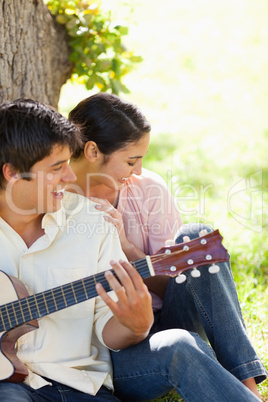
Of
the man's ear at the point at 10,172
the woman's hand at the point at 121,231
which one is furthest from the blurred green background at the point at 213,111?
the man's ear at the point at 10,172

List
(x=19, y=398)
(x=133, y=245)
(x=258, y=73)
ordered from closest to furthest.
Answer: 1. (x=19, y=398)
2. (x=133, y=245)
3. (x=258, y=73)

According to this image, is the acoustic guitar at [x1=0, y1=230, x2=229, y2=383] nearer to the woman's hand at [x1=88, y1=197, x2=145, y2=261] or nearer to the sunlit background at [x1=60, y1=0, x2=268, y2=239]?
the woman's hand at [x1=88, y1=197, x2=145, y2=261]

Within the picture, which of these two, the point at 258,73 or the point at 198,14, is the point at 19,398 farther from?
the point at 198,14

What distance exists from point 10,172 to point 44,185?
151 millimetres

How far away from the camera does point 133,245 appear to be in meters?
2.62

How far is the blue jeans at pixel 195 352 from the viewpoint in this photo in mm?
1968

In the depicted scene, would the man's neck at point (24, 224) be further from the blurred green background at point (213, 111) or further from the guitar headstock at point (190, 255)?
the blurred green background at point (213, 111)

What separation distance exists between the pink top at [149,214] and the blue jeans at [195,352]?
0.97 feet

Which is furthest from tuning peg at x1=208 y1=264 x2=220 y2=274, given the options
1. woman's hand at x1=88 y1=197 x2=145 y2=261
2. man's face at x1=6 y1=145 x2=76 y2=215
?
man's face at x1=6 y1=145 x2=76 y2=215

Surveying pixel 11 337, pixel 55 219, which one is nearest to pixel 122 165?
pixel 55 219

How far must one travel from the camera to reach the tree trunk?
9.53ft

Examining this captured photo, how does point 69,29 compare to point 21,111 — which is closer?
point 21,111

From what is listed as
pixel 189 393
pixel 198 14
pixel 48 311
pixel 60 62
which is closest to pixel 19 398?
pixel 48 311

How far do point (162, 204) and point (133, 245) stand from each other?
0.27 meters
